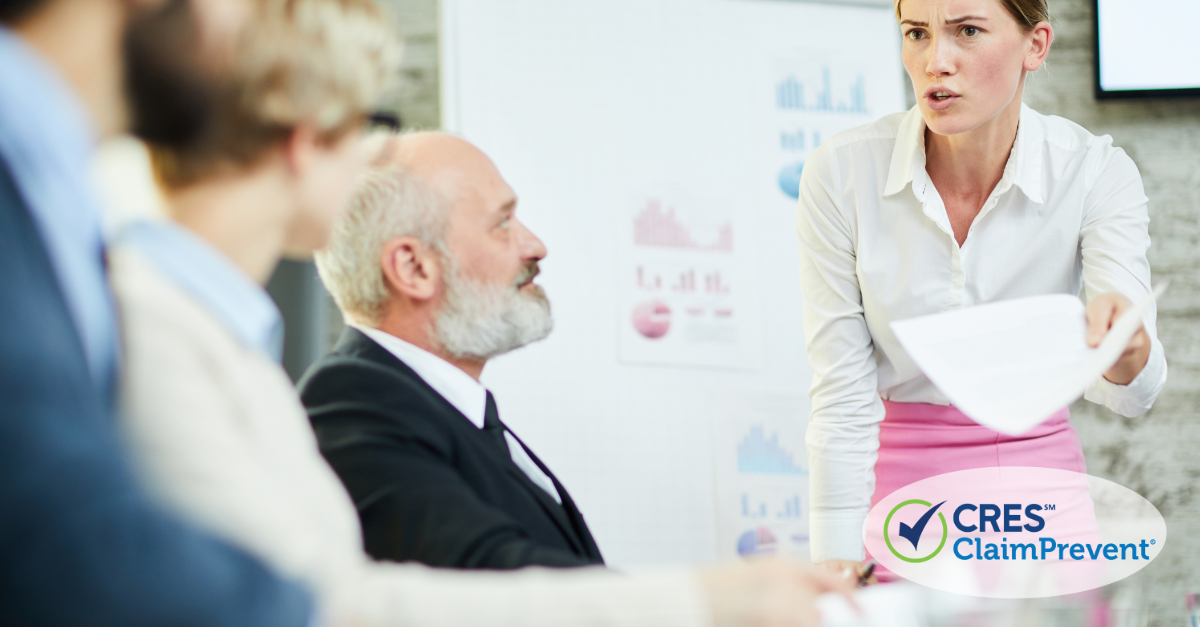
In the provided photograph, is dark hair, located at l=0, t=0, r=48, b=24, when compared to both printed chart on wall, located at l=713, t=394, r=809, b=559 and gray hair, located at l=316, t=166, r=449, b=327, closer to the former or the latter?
gray hair, located at l=316, t=166, r=449, b=327

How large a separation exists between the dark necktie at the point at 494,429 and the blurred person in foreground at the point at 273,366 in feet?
2.07

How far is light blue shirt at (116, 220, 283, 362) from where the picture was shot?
25.8 inches

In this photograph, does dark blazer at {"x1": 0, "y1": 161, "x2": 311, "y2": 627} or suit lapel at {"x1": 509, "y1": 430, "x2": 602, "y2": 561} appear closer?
dark blazer at {"x1": 0, "y1": 161, "x2": 311, "y2": 627}

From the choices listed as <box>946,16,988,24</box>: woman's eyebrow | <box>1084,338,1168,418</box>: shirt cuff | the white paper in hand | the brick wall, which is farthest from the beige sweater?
the brick wall

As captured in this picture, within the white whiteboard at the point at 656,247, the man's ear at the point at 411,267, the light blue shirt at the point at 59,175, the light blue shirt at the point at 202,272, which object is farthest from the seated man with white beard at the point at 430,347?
the white whiteboard at the point at 656,247

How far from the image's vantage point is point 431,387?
1.37 meters

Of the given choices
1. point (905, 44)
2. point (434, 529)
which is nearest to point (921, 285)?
point (905, 44)

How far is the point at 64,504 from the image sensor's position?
0.46m

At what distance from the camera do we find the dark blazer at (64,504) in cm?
46

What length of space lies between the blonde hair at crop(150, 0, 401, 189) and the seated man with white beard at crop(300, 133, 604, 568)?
0.47 meters

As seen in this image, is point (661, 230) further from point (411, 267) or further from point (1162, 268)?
point (1162, 268)

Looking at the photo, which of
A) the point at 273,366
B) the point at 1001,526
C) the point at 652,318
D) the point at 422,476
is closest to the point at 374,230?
the point at 422,476

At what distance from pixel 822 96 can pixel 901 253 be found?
1.18 m

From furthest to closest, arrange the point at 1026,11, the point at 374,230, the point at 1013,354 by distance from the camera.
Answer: the point at 1026,11 < the point at 374,230 < the point at 1013,354
